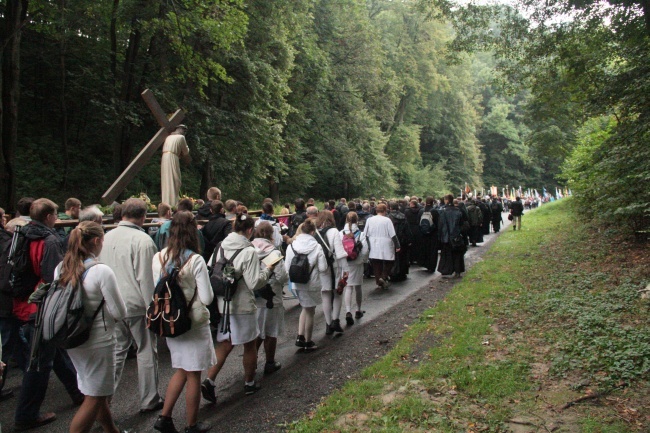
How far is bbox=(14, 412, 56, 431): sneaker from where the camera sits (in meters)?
4.38

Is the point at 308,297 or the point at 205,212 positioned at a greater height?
the point at 205,212

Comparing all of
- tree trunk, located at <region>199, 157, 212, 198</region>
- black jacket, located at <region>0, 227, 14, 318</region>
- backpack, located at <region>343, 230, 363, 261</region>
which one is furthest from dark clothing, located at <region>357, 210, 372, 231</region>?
black jacket, located at <region>0, 227, 14, 318</region>

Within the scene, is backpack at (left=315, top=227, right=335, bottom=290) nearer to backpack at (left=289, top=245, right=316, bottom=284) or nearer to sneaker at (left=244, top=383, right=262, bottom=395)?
backpack at (left=289, top=245, right=316, bottom=284)

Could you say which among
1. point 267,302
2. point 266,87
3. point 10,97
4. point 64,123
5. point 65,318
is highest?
point 266,87

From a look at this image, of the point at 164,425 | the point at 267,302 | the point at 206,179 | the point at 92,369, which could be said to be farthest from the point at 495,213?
the point at 92,369

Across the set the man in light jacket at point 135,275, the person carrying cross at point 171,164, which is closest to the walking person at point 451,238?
the person carrying cross at point 171,164

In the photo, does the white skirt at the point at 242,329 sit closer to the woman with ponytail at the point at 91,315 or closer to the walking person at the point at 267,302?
the walking person at the point at 267,302

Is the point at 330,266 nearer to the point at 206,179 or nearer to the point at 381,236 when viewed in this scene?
the point at 381,236

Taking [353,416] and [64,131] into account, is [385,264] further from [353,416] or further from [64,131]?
[64,131]

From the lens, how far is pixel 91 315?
11.6 ft

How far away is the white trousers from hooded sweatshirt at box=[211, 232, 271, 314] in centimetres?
91

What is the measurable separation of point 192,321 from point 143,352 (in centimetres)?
109

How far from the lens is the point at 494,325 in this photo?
7.25m

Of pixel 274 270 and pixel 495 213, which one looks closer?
pixel 274 270
